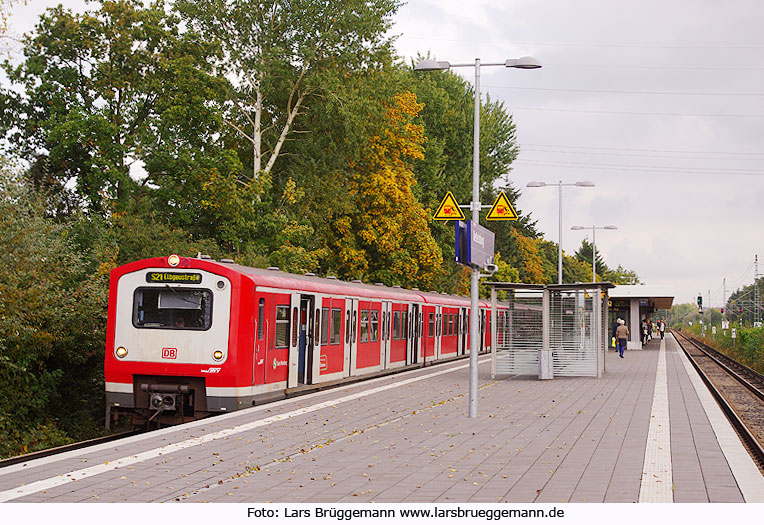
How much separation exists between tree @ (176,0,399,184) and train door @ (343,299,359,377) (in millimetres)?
11803

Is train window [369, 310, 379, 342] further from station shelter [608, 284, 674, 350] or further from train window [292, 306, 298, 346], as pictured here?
station shelter [608, 284, 674, 350]

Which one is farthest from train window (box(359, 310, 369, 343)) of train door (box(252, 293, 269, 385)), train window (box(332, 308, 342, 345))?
train door (box(252, 293, 269, 385))

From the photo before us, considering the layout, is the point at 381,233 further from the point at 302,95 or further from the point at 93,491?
the point at 93,491

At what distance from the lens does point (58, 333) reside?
783 inches

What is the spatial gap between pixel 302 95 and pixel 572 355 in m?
15.8

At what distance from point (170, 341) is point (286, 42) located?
21.7m

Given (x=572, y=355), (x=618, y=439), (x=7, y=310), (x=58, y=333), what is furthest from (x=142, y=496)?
(x=572, y=355)

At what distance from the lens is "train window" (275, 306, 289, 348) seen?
18953mm

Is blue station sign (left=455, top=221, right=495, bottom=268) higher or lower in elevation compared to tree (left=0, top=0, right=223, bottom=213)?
lower

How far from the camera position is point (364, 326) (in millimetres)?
25984

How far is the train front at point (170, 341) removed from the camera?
661 inches

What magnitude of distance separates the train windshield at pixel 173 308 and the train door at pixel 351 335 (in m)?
7.24

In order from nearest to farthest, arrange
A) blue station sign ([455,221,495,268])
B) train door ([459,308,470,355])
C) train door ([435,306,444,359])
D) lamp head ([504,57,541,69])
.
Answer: blue station sign ([455,221,495,268]) → lamp head ([504,57,541,69]) → train door ([435,306,444,359]) → train door ([459,308,470,355])

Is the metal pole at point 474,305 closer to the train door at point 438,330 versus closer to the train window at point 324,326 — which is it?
the train window at point 324,326
